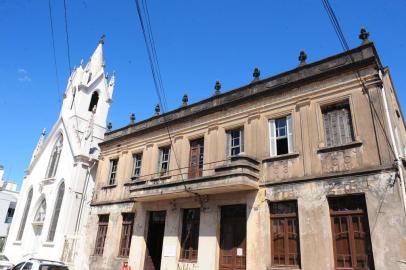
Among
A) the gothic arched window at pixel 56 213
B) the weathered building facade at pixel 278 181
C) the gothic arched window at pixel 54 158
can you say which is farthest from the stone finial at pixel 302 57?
the gothic arched window at pixel 54 158

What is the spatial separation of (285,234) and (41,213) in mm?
21974

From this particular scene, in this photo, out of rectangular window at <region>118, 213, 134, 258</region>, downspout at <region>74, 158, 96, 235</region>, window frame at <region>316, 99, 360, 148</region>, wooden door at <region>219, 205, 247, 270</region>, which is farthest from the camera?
downspout at <region>74, 158, 96, 235</region>

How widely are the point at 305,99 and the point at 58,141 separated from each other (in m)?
23.0

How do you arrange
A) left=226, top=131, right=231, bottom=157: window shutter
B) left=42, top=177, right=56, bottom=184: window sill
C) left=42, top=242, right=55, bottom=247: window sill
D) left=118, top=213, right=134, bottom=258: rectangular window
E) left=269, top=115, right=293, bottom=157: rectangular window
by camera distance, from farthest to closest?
left=42, top=177, right=56, bottom=184: window sill < left=42, top=242, right=55, bottom=247: window sill < left=118, top=213, right=134, bottom=258: rectangular window < left=226, top=131, right=231, bottom=157: window shutter < left=269, top=115, right=293, bottom=157: rectangular window

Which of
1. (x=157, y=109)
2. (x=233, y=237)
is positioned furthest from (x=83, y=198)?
(x=233, y=237)

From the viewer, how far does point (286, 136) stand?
12.9 meters

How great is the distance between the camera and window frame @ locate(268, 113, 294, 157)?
12750 mm

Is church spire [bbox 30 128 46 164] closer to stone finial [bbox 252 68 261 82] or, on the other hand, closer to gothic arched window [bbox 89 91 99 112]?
gothic arched window [bbox 89 91 99 112]


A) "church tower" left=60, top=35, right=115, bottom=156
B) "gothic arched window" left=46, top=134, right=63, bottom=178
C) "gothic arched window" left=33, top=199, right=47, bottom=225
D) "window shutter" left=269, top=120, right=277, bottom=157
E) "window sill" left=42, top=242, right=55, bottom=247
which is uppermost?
"church tower" left=60, top=35, right=115, bottom=156

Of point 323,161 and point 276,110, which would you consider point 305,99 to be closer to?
point 276,110

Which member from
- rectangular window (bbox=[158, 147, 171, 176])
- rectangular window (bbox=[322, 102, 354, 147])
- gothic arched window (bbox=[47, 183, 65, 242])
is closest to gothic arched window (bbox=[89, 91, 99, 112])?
gothic arched window (bbox=[47, 183, 65, 242])

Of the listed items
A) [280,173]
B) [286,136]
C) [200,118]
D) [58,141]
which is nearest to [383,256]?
[280,173]

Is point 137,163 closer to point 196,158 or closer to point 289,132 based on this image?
point 196,158

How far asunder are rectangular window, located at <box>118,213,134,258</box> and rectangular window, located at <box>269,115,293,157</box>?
8.86m
